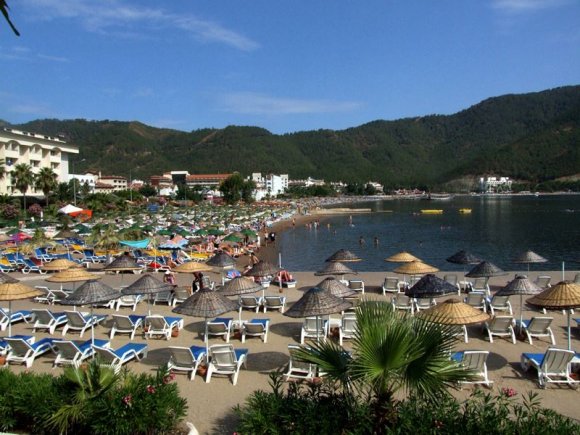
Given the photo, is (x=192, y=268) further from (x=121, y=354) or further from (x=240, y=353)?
(x=240, y=353)

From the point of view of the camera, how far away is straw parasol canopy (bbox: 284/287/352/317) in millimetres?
7910

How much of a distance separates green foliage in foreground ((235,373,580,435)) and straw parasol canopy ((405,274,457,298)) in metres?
5.60

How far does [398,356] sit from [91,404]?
11.4 feet

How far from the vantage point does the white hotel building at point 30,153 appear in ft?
184

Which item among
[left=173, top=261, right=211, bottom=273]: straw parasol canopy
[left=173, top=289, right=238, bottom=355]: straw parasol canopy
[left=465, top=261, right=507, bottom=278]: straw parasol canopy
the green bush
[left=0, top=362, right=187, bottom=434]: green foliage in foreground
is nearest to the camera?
the green bush

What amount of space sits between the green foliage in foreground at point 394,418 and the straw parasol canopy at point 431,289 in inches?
221

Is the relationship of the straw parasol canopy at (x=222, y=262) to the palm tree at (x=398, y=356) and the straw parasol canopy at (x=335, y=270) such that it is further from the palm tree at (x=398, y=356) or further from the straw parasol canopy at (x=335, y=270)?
the palm tree at (x=398, y=356)

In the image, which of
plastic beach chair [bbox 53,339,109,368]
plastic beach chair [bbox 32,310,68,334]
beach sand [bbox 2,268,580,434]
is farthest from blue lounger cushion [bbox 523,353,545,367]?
plastic beach chair [bbox 32,310,68,334]

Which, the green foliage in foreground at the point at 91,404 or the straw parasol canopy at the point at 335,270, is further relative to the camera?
the straw parasol canopy at the point at 335,270

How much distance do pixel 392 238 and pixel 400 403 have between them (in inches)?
1665

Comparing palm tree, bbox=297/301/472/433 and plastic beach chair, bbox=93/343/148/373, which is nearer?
palm tree, bbox=297/301/472/433

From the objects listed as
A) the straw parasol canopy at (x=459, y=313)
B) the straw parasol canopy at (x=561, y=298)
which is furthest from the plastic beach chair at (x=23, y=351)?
the straw parasol canopy at (x=561, y=298)

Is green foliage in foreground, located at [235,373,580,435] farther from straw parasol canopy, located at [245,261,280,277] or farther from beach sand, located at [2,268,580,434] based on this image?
straw parasol canopy, located at [245,261,280,277]

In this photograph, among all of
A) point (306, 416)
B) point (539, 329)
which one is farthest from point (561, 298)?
point (306, 416)
